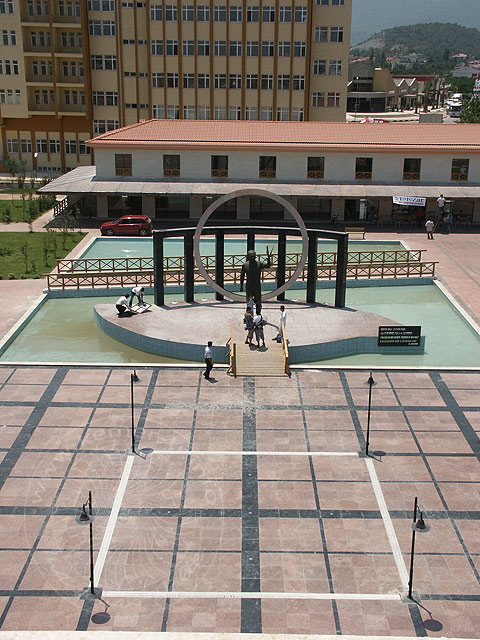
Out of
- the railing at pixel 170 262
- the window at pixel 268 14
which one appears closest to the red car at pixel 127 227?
the railing at pixel 170 262

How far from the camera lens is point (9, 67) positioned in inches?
2830

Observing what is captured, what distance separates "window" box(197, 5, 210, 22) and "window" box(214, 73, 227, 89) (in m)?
5.02

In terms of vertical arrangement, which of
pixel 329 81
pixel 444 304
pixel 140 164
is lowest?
pixel 444 304

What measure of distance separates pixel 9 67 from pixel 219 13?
67.9 feet

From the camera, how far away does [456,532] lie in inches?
689

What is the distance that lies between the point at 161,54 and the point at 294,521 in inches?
2415

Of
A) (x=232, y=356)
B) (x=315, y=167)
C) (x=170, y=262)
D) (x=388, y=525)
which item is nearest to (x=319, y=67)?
(x=315, y=167)

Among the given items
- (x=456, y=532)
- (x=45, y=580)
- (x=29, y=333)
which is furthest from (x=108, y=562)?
(x=29, y=333)

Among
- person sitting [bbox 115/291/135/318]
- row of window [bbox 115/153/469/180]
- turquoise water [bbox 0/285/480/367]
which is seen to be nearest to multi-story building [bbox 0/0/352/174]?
row of window [bbox 115/153/469/180]

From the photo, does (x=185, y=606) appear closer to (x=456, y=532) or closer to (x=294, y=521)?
(x=294, y=521)

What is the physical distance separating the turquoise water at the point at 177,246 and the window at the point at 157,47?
2991 cm

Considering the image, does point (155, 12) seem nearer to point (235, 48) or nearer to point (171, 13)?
point (171, 13)

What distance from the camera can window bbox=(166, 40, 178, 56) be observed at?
70.6 m

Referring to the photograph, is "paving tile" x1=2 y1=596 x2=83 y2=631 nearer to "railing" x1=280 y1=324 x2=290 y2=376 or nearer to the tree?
"railing" x1=280 y1=324 x2=290 y2=376
